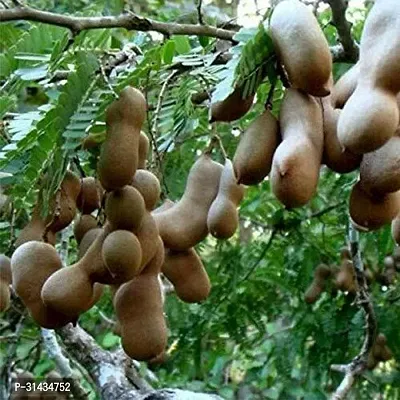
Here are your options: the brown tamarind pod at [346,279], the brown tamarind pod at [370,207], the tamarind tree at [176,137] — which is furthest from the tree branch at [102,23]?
the brown tamarind pod at [346,279]

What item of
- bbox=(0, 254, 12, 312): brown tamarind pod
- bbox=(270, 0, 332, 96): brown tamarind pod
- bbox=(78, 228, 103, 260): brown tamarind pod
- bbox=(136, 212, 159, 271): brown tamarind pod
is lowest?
bbox=(0, 254, 12, 312): brown tamarind pod

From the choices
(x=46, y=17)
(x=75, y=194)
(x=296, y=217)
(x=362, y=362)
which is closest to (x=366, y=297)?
(x=362, y=362)

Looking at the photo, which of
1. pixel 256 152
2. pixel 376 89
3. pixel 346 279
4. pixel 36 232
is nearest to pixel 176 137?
pixel 36 232

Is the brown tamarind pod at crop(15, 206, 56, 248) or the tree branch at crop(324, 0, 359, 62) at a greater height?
the tree branch at crop(324, 0, 359, 62)

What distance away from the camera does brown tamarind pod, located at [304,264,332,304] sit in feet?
A: 7.66

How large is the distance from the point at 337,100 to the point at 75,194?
1.18ft

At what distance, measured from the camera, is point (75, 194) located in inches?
46.5

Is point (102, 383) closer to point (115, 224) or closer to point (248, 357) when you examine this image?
point (115, 224)

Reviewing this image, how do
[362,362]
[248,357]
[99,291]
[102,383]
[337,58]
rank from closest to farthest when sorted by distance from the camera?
1. [99,291]
2. [337,58]
3. [102,383]
4. [362,362]
5. [248,357]

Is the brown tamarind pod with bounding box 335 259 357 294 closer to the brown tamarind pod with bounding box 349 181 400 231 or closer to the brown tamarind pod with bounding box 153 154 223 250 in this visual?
the brown tamarind pod with bounding box 153 154 223 250

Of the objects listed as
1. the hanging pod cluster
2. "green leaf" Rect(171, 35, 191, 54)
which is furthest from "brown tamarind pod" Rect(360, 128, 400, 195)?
"green leaf" Rect(171, 35, 191, 54)

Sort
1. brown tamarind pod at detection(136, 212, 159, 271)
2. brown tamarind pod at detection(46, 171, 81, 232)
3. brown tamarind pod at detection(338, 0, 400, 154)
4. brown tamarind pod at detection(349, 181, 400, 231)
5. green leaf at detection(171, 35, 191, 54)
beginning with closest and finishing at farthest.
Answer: brown tamarind pod at detection(338, 0, 400, 154) → brown tamarind pod at detection(349, 181, 400, 231) → brown tamarind pod at detection(136, 212, 159, 271) → brown tamarind pod at detection(46, 171, 81, 232) → green leaf at detection(171, 35, 191, 54)

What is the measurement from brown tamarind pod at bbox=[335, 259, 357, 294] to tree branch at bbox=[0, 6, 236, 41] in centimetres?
117

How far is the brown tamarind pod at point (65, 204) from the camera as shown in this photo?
1.16 m
